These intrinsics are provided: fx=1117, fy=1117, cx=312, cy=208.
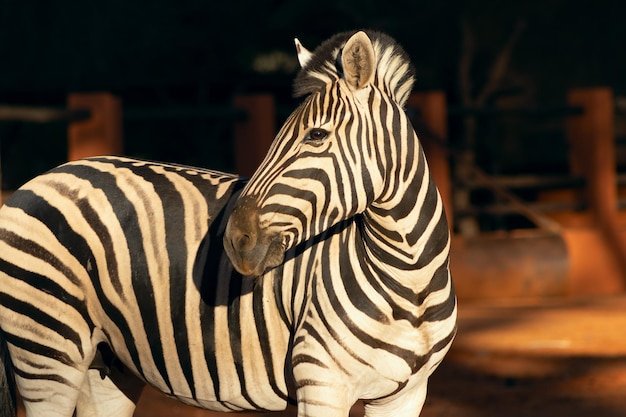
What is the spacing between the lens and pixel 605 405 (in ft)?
20.3

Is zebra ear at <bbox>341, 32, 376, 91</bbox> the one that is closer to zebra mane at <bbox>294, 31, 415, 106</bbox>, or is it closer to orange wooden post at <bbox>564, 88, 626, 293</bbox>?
zebra mane at <bbox>294, 31, 415, 106</bbox>

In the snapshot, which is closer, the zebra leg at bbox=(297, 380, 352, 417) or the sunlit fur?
the sunlit fur

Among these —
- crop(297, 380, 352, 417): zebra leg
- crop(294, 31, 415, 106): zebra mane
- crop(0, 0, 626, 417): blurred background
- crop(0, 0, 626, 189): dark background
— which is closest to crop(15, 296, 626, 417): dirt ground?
crop(0, 0, 626, 417): blurred background

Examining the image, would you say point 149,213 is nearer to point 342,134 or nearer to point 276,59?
point 342,134

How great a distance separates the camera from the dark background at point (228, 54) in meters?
14.9

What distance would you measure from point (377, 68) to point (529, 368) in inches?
165

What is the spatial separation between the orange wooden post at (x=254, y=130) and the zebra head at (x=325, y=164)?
6.17 m

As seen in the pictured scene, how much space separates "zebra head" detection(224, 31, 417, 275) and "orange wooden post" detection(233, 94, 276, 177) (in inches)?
243

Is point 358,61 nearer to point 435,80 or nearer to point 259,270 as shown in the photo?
point 259,270

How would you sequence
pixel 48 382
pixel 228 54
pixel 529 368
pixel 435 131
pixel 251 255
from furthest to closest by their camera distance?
1. pixel 228 54
2. pixel 435 131
3. pixel 529 368
4. pixel 48 382
5. pixel 251 255

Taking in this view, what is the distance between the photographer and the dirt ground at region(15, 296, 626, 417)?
20.7 feet

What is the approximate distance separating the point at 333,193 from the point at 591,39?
1279 centimetres

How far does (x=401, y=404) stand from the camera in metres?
3.75

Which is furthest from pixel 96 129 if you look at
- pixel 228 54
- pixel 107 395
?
pixel 228 54
